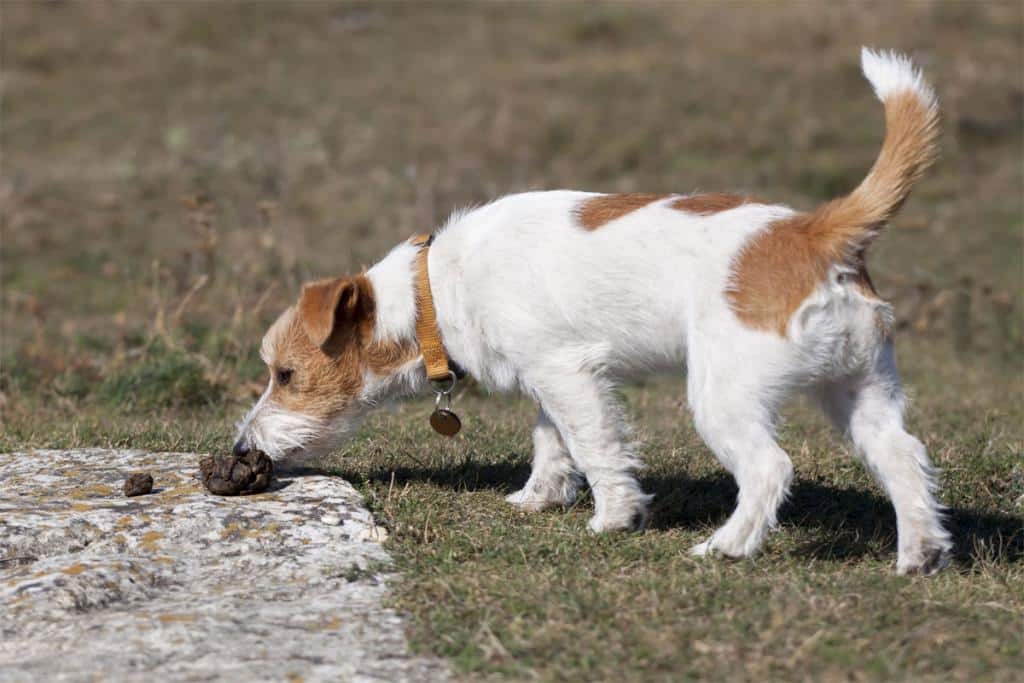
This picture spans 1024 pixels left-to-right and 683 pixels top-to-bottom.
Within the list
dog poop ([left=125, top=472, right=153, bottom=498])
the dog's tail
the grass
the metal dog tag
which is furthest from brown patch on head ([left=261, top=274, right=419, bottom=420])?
the dog's tail

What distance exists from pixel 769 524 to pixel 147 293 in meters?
6.21

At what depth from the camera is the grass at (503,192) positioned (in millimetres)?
4086

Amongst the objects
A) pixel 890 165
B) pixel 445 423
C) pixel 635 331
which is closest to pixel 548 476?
pixel 445 423

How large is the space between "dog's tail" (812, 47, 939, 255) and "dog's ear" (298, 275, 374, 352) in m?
1.83

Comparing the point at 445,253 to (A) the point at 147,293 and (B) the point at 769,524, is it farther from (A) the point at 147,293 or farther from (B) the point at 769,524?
(A) the point at 147,293

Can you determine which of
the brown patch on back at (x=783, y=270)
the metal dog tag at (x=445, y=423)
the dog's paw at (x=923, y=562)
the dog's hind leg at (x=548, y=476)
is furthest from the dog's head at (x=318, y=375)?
the dog's paw at (x=923, y=562)

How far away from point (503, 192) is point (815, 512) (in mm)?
7619

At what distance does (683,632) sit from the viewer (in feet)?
12.7

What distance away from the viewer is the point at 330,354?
5.32 meters

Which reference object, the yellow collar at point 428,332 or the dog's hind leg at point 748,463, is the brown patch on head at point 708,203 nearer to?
the dog's hind leg at point 748,463

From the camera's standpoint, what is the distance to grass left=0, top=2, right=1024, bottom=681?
13.4ft

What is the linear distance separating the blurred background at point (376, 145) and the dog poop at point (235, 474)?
1907 millimetres

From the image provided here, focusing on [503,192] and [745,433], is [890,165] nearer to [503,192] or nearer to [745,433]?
[745,433]

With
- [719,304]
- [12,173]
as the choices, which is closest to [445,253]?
[719,304]
